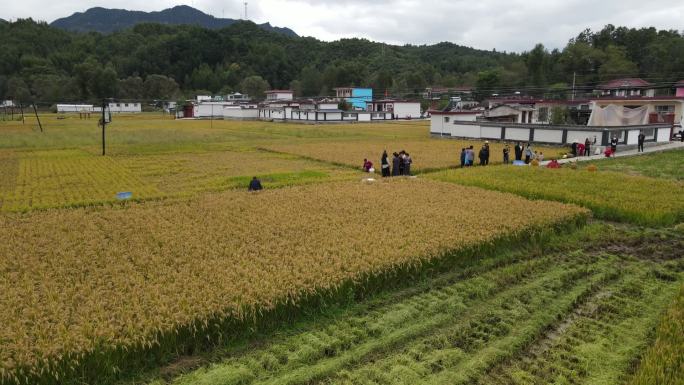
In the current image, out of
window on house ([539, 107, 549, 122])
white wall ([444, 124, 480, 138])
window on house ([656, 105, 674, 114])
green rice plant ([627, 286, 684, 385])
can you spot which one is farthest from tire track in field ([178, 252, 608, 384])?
window on house ([539, 107, 549, 122])

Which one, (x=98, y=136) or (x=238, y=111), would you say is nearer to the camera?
(x=98, y=136)

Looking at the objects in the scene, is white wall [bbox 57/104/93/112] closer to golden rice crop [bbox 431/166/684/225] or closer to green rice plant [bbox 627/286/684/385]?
golden rice crop [bbox 431/166/684/225]

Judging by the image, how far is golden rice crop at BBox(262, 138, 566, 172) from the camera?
28.6 meters

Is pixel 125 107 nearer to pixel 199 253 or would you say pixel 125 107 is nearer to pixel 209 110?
pixel 209 110

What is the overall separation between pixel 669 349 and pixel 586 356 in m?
1.14

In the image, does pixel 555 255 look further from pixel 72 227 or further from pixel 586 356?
pixel 72 227

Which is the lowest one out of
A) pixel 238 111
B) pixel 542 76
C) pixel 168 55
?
pixel 238 111

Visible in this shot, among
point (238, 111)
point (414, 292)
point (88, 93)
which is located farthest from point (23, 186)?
point (88, 93)

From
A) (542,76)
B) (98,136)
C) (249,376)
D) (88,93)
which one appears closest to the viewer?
(249,376)

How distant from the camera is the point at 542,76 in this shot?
85188 mm

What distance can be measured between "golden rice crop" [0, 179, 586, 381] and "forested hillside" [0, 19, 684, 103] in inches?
2736

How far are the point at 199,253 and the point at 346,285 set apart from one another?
3.87 meters

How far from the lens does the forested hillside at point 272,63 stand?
275ft

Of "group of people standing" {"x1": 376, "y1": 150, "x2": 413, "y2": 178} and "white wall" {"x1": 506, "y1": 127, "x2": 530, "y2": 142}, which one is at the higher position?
"white wall" {"x1": 506, "y1": 127, "x2": 530, "y2": 142}
